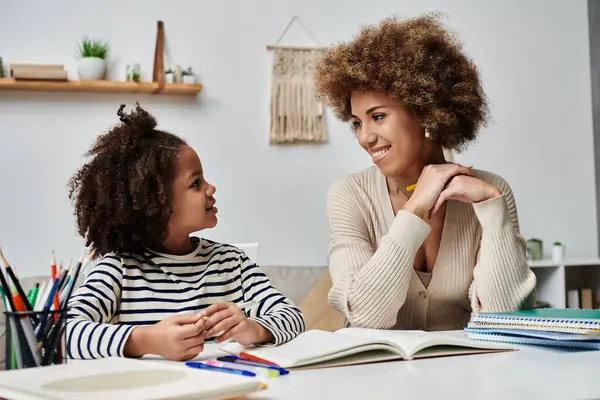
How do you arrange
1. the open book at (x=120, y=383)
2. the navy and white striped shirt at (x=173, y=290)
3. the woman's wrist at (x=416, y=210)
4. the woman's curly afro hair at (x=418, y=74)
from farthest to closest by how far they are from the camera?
the woman's curly afro hair at (x=418, y=74), the woman's wrist at (x=416, y=210), the navy and white striped shirt at (x=173, y=290), the open book at (x=120, y=383)

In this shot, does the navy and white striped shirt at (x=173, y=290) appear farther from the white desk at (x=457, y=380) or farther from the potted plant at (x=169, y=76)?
the potted plant at (x=169, y=76)

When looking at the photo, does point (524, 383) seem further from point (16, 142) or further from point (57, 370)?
point (16, 142)

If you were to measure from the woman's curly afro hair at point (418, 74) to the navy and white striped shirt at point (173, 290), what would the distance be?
0.55 m

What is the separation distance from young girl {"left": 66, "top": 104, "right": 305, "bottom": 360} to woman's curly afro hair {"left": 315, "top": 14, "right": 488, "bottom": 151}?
51 cm

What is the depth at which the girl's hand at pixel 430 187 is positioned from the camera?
5.81 feet

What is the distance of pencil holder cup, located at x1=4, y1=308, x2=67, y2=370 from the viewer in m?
0.98

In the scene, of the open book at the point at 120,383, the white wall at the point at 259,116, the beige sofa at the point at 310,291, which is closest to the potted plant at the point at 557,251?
the white wall at the point at 259,116

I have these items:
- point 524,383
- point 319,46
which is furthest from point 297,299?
point 524,383

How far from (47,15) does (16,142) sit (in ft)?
1.91

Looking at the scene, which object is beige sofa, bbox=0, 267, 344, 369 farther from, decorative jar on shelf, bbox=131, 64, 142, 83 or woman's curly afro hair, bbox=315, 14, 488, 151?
woman's curly afro hair, bbox=315, 14, 488, 151

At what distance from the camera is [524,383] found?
99 cm

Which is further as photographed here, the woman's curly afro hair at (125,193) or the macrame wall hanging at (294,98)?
the macrame wall hanging at (294,98)

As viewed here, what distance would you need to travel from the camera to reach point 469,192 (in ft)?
5.90

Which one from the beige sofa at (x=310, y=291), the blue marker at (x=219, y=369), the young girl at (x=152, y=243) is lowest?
the beige sofa at (x=310, y=291)
